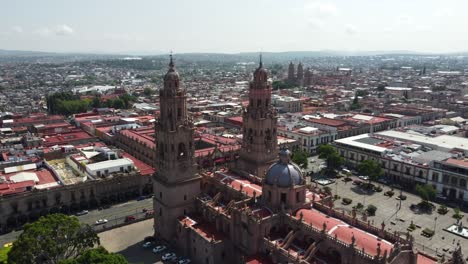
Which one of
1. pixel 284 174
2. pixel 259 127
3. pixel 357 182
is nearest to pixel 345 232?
pixel 284 174

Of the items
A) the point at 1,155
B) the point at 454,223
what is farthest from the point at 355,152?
the point at 1,155

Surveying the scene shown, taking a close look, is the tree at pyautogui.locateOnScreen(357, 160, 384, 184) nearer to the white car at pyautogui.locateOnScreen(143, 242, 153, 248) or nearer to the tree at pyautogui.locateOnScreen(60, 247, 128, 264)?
the white car at pyautogui.locateOnScreen(143, 242, 153, 248)

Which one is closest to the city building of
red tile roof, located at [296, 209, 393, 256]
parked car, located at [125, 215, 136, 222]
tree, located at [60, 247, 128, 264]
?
red tile roof, located at [296, 209, 393, 256]

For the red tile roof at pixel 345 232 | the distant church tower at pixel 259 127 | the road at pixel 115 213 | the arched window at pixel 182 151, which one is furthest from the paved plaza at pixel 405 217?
the road at pixel 115 213

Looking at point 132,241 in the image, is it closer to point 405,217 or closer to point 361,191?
point 405,217

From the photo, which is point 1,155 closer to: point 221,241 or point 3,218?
point 3,218
